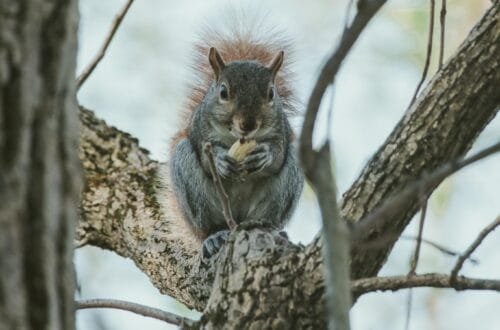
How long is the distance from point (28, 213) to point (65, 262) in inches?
3.7

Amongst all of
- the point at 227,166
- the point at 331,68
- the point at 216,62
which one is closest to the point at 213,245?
the point at 227,166

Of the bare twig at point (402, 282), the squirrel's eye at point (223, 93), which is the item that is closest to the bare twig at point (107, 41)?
the bare twig at point (402, 282)

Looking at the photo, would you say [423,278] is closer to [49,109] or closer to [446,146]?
[446,146]

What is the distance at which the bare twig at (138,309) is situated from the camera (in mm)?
1969

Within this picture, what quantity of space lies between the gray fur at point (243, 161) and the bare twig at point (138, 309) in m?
1.39

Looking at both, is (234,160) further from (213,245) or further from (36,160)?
(36,160)

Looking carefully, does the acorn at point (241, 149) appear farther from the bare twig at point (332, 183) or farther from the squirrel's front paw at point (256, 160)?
the bare twig at point (332, 183)

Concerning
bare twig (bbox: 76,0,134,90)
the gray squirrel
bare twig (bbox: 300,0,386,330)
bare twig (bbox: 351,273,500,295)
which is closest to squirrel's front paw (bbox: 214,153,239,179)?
the gray squirrel

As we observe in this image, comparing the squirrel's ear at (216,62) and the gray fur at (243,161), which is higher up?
the squirrel's ear at (216,62)

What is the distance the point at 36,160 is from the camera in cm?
101

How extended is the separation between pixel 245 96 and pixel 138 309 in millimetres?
1628

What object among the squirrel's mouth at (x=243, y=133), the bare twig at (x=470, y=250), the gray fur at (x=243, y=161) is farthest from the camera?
the gray fur at (x=243, y=161)

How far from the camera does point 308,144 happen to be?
112 centimetres

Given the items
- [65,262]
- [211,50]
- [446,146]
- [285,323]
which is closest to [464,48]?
[446,146]
